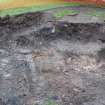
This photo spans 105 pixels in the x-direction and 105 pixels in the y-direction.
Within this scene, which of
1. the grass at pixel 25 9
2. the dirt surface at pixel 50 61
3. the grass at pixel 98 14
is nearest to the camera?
the dirt surface at pixel 50 61

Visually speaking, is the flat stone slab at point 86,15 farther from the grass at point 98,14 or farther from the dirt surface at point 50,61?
the dirt surface at point 50,61

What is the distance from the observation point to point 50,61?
15.6ft

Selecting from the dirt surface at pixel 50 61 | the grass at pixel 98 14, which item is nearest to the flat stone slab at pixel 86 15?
the grass at pixel 98 14

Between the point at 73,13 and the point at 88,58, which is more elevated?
the point at 73,13

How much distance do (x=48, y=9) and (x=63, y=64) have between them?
1.63m

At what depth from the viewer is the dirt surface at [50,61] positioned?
4.08m

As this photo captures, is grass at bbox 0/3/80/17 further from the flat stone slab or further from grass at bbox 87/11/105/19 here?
grass at bbox 87/11/105/19

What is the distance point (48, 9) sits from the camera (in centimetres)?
590

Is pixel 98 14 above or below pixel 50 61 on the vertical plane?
above

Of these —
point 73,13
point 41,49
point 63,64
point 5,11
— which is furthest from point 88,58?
point 5,11

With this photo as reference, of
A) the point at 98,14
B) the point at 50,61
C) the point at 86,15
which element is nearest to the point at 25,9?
the point at 86,15

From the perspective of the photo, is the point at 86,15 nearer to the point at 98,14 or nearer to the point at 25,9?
the point at 98,14

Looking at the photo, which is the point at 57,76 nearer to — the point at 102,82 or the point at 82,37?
the point at 102,82

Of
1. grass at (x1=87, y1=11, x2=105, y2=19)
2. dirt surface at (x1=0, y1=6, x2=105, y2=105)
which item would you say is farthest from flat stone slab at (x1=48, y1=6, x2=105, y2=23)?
dirt surface at (x1=0, y1=6, x2=105, y2=105)
